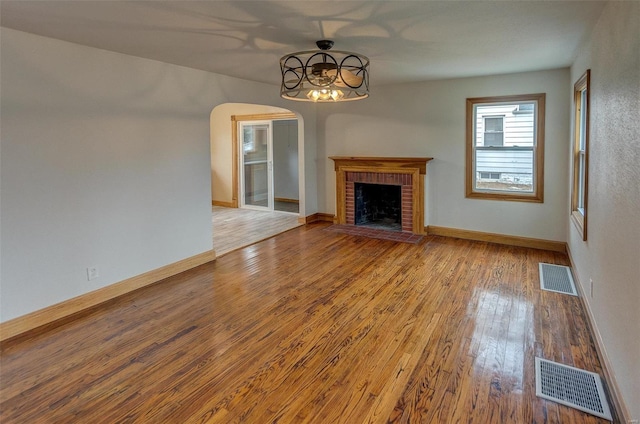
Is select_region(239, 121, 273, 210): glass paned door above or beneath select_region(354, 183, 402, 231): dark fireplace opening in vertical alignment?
above

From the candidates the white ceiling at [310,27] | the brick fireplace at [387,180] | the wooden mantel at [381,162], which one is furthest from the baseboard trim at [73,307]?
the wooden mantel at [381,162]

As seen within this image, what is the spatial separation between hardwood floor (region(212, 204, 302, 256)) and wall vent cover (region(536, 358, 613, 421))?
3.91 meters

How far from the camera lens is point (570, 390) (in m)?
2.24

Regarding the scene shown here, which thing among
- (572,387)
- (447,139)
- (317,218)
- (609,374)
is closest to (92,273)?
(572,387)

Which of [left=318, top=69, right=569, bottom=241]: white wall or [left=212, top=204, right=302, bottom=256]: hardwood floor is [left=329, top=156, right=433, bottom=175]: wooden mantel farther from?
[left=212, top=204, right=302, bottom=256]: hardwood floor

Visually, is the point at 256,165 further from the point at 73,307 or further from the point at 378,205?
the point at 73,307

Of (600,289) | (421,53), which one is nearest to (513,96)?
(421,53)

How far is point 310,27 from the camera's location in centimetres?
296

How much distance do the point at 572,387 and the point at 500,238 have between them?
3.51 meters

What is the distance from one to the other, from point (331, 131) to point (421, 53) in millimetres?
3088

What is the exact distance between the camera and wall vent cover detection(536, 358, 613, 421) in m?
2.11

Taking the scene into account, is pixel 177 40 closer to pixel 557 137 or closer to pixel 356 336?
pixel 356 336

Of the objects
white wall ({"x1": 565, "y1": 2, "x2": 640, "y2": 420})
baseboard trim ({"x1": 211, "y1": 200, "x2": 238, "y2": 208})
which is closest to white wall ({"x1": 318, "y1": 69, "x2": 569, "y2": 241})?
white wall ({"x1": 565, "y1": 2, "x2": 640, "y2": 420})

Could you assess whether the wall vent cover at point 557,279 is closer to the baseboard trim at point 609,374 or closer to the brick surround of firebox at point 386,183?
the baseboard trim at point 609,374
